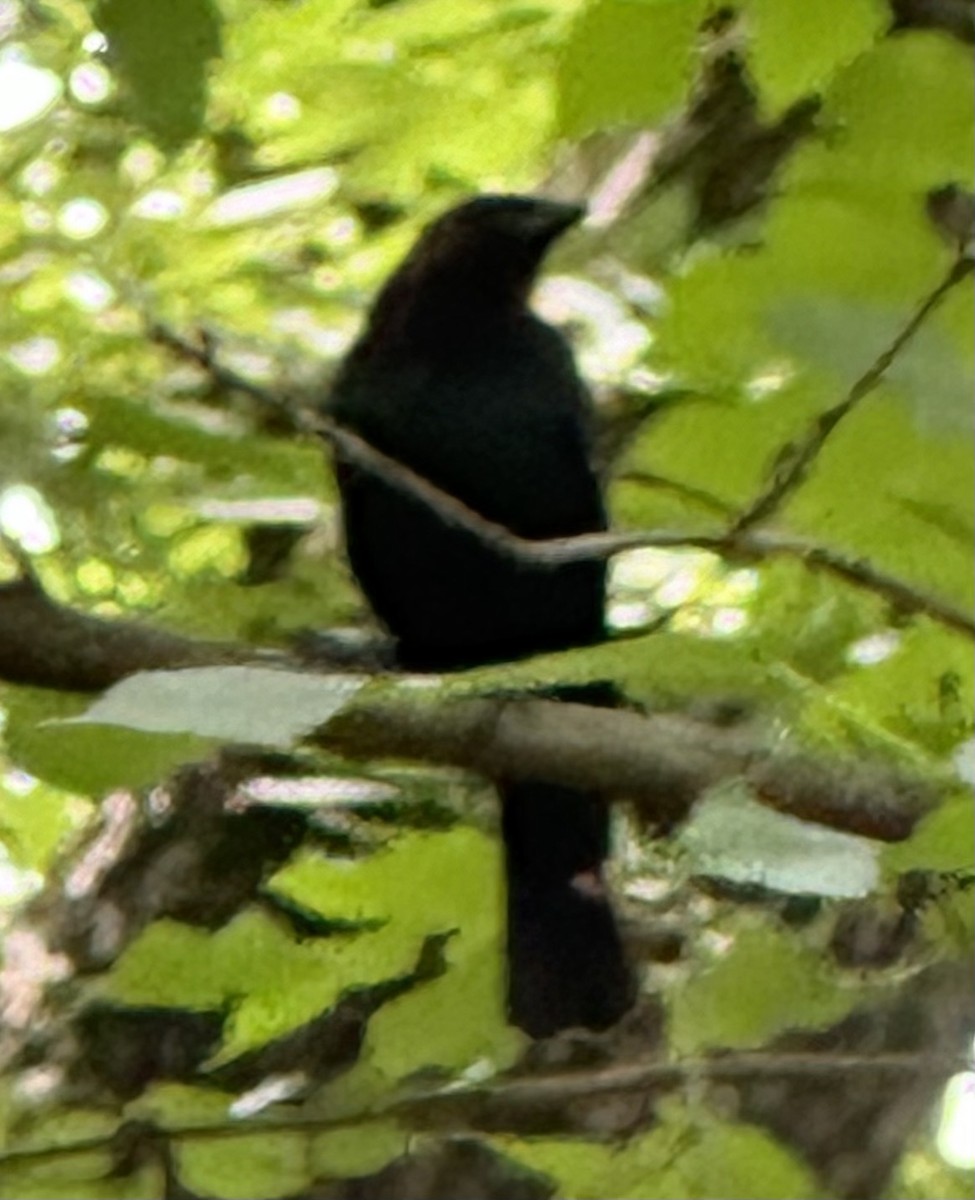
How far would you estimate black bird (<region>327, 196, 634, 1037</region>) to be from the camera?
907 millimetres

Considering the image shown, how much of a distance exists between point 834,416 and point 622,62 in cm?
20

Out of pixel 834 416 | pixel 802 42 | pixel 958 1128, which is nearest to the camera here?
pixel 802 42

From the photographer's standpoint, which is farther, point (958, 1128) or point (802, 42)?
point (958, 1128)

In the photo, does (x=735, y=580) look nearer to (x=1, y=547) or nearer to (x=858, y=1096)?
(x=858, y=1096)

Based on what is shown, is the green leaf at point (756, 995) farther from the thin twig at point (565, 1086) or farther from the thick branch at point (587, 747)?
the thick branch at point (587, 747)

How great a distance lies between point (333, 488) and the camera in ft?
3.05

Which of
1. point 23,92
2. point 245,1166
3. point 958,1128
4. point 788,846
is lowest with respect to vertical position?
point 958,1128

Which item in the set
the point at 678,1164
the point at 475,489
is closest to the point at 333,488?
the point at 475,489

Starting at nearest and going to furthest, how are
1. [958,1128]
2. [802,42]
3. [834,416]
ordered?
[802,42]
[834,416]
[958,1128]

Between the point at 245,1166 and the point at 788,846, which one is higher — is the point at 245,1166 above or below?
below

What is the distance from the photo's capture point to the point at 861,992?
2.78ft

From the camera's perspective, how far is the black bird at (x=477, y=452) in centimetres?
91

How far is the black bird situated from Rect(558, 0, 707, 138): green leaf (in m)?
0.25

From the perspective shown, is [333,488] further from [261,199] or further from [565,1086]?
[565,1086]
